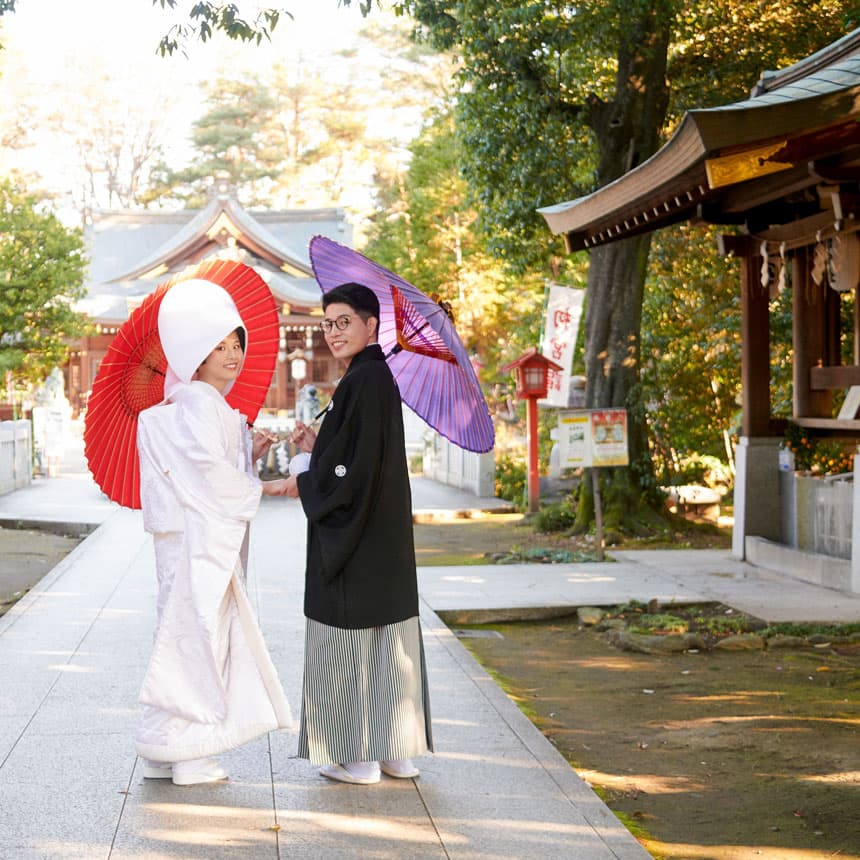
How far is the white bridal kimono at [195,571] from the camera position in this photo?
13.6ft

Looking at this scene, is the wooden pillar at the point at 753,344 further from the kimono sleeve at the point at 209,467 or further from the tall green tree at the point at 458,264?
the tall green tree at the point at 458,264

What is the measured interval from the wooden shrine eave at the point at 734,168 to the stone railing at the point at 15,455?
1192 centimetres

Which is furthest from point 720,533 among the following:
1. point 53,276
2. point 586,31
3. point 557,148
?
point 53,276

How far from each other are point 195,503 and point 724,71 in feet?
34.1

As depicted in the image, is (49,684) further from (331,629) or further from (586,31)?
(586,31)

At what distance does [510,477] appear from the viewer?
1870 cm

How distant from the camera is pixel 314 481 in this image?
13.7 feet

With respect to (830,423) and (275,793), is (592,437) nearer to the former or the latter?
(830,423)

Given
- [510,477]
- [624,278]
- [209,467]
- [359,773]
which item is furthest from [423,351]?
[510,477]

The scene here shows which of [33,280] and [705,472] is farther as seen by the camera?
[33,280]

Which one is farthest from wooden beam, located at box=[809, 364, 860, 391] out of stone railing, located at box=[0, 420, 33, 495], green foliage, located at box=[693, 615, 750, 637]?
stone railing, located at box=[0, 420, 33, 495]

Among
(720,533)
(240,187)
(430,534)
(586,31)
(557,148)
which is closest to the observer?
(586,31)

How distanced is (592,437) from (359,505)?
24.0 feet

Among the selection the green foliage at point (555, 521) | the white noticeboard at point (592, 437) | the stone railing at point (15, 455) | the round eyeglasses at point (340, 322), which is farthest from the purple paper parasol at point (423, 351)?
the stone railing at point (15, 455)
